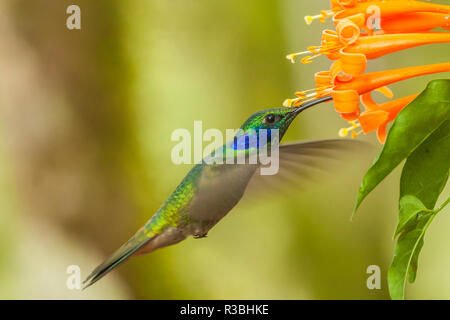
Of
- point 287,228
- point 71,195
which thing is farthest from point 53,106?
point 287,228

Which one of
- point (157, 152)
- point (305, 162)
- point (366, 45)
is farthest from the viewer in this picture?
point (157, 152)

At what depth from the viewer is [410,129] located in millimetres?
1015

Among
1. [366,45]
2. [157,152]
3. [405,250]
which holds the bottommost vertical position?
[405,250]

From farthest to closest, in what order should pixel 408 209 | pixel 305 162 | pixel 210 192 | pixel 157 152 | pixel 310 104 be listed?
1. pixel 157 152
2. pixel 210 192
3. pixel 305 162
4. pixel 310 104
5. pixel 408 209

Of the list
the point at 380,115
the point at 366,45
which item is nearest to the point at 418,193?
the point at 380,115

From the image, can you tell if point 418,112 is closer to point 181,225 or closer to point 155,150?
point 181,225

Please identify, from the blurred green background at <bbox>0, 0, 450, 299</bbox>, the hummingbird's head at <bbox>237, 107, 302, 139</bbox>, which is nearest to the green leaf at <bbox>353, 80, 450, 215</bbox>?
the hummingbird's head at <bbox>237, 107, 302, 139</bbox>

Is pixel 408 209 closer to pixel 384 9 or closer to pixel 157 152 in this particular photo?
pixel 384 9

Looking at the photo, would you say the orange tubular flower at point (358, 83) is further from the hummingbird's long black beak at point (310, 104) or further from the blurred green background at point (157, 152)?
the blurred green background at point (157, 152)

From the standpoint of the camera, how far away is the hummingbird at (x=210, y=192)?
1474 mm

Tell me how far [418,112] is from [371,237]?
3.02 metres

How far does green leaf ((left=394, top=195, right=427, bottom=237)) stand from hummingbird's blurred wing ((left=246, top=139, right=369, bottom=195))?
287mm

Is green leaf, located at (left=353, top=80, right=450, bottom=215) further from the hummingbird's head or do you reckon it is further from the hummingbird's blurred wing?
the hummingbird's head

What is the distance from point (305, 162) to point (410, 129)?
49cm
